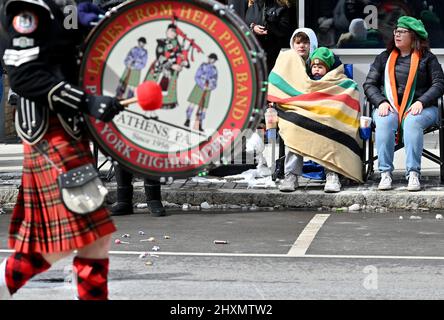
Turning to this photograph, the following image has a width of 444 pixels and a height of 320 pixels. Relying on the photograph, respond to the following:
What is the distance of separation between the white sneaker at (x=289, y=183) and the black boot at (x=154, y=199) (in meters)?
1.28

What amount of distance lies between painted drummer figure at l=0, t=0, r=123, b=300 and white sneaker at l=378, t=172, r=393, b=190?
19.5 feet

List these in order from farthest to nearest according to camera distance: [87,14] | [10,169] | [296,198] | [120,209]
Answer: [10,169], [296,198], [120,209], [87,14]

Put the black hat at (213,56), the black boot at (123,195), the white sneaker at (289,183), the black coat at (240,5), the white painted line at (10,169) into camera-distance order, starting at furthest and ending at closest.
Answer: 1. the black coat at (240,5)
2. the white painted line at (10,169)
3. the white sneaker at (289,183)
4. the black boot at (123,195)
5. the black hat at (213,56)

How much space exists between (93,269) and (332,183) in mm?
5922

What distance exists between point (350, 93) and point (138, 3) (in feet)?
20.1

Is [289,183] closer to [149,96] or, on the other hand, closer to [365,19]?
[365,19]

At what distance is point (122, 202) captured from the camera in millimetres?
11000

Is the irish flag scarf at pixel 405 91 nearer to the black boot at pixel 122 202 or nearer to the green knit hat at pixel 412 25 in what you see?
the green knit hat at pixel 412 25

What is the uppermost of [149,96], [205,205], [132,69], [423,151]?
[132,69]

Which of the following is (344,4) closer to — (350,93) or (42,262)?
(350,93)

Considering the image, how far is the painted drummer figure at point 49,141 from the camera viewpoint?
5832 mm

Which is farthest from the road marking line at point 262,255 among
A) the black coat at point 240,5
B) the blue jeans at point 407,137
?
the black coat at point 240,5

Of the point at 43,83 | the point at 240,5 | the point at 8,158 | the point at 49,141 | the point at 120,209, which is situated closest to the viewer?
the point at 43,83

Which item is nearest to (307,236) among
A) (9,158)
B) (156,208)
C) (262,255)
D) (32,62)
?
(262,255)
